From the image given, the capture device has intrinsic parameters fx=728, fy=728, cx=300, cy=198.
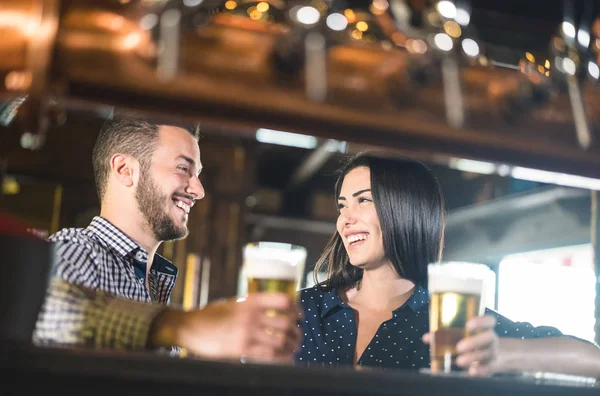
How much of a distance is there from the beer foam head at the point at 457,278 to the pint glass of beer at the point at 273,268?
0.27m

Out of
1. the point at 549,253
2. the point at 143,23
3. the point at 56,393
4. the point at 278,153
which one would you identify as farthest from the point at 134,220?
the point at 549,253

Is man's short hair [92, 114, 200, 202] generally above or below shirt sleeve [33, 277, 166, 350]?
above

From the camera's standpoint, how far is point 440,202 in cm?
251

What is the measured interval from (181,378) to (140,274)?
112 centimetres

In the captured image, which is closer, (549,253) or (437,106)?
(437,106)

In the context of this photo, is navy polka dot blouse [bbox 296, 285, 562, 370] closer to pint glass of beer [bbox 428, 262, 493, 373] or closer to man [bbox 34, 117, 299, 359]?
man [bbox 34, 117, 299, 359]

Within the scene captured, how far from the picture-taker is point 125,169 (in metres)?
2.20

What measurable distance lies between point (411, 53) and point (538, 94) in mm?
265

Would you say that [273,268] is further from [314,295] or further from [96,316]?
[314,295]

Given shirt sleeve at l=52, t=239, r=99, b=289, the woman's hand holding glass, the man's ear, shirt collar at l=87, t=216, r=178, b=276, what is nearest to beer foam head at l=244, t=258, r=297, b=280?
the woman's hand holding glass

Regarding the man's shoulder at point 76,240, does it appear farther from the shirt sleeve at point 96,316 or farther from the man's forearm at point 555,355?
the man's forearm at point 555,355

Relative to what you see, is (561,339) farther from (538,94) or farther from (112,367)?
(112,367)

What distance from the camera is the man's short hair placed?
2211 millimetres

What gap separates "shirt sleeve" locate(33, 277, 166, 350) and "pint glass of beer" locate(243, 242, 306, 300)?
0.19 metres
